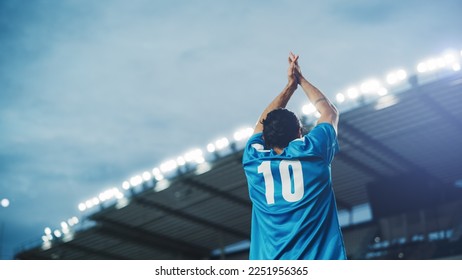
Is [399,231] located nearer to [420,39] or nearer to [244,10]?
[420,39]

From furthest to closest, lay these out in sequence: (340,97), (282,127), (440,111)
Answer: (440,111) → (340,97) → (282,127)

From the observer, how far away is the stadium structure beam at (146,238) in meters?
21.8

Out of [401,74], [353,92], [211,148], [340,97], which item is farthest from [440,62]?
[211,148]

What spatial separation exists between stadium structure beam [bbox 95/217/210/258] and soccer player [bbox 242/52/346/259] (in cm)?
1923

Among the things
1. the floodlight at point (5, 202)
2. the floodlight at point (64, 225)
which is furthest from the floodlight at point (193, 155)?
the floodlight at point (64, 225)

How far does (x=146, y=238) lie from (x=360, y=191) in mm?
9012

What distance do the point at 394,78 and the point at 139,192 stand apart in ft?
31.7

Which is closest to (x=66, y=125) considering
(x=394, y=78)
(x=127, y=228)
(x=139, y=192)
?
(x=139, y=192)

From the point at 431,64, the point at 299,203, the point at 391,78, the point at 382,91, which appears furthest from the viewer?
the point at 382,91

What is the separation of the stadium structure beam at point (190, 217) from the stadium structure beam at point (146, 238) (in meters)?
2.07

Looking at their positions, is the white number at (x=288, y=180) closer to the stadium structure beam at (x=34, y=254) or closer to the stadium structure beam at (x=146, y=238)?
the stadium structure beam at (x=146, y=238)

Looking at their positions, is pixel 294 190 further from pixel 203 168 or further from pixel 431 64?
pixel 203 168

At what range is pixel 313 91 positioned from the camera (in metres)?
2.77

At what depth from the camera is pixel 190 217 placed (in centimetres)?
2147
